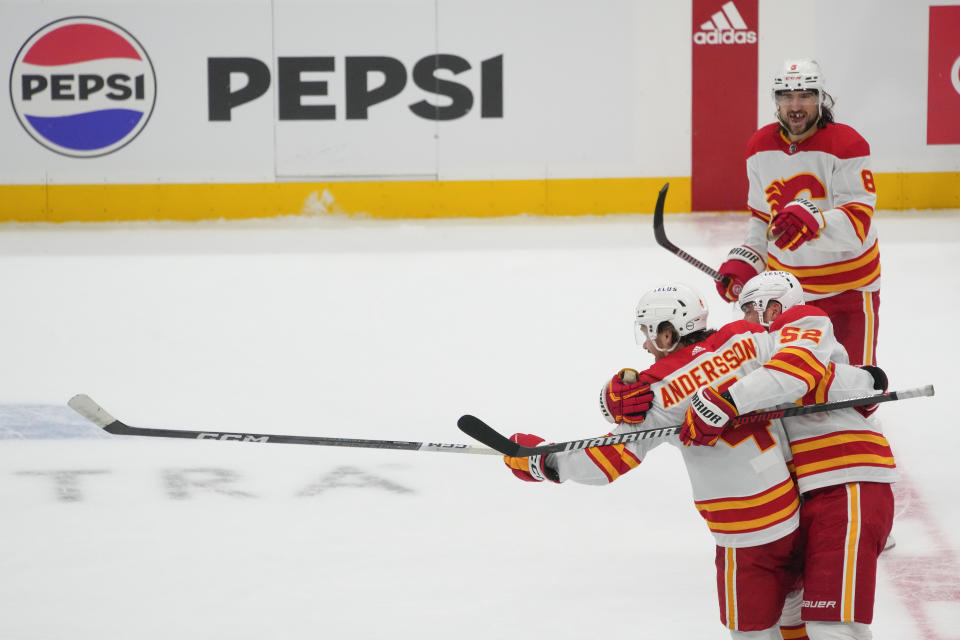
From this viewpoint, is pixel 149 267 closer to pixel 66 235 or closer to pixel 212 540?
pixel 66 235

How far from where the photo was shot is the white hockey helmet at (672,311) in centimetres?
247

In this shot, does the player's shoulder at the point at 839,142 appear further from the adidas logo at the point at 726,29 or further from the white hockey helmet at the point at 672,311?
the adidas logo at the point at 726,29

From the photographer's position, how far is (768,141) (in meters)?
→ 3.66

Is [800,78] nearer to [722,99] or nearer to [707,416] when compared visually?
[707,416]

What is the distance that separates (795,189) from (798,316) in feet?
3.70

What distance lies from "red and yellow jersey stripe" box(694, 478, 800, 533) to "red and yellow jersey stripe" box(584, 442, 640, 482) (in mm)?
165

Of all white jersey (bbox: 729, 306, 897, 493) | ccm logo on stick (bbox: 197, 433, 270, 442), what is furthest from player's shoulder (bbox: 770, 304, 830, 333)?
ccm logo on stick (bbox: 197, 433, 270, 442)

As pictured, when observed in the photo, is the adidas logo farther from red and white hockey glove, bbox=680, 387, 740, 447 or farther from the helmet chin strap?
red and white hockey glove, bbox=680, 387, 740, 447

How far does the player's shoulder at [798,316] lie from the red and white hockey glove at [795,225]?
77 cm

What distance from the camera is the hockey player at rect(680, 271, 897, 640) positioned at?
2.34 metres

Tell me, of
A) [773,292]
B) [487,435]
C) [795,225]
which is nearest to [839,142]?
[795,225]

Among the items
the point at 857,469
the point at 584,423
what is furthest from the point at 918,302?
the point at 857,469

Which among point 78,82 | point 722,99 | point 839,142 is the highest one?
point 78,82

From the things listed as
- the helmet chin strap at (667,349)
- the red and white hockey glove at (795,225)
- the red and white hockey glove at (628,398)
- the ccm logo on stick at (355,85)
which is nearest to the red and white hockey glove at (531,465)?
the red and white hockey glove at (628,398)
